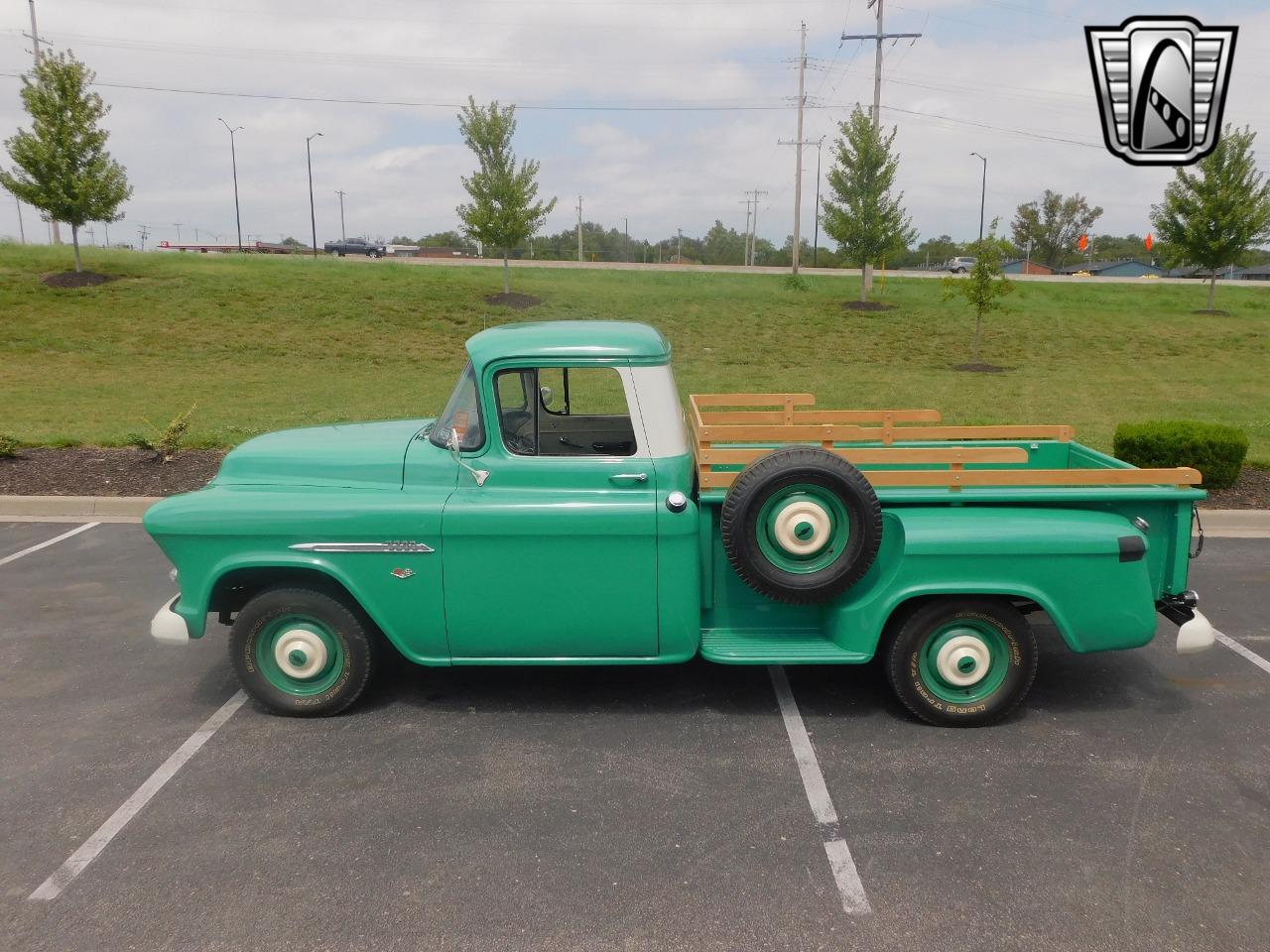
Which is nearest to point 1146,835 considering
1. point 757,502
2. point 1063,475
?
point 1063,475

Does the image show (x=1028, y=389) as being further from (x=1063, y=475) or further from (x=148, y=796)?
(x=148, y=796)

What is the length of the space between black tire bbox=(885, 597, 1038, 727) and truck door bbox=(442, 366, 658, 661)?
48.9 inches

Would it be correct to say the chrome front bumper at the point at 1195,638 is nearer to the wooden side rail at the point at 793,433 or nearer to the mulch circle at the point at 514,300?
the wooden side rail at the point at 793,433

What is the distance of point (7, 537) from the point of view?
8.32 m

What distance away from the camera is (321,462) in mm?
5000

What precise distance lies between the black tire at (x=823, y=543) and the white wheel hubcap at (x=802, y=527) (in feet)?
0.15

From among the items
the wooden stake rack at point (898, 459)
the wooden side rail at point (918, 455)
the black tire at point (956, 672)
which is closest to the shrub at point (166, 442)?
the wooden stake rack at point (898, 459)

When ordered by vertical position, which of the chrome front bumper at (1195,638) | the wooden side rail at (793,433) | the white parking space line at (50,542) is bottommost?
the white parking space line at (50,542)

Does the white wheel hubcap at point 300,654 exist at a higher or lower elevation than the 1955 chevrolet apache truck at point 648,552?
lower

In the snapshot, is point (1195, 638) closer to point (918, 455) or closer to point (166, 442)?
point (918, 455)

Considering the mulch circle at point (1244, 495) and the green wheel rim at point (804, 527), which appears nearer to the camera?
the green wheel rim at point (804, 527)

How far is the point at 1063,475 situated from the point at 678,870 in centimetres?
270

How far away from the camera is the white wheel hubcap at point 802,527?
448 cm

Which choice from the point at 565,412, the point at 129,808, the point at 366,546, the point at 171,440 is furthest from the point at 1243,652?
the point at 171,440
